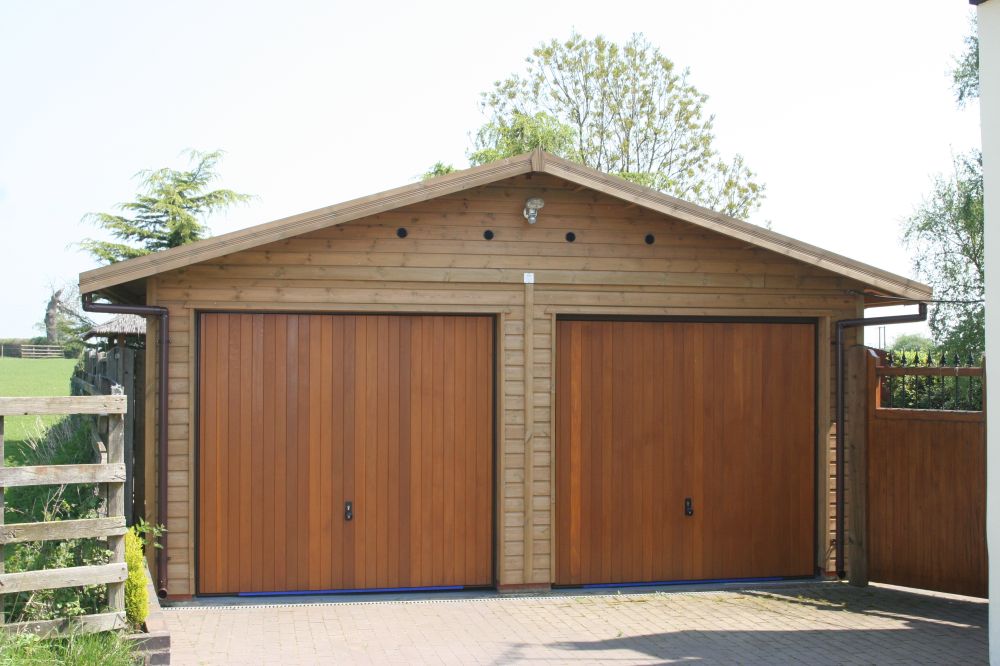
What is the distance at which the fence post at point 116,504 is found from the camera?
636 centimetres

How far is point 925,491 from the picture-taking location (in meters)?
9.27

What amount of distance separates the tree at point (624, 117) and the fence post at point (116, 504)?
2810 centimetres

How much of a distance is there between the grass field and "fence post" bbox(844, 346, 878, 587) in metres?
21.8

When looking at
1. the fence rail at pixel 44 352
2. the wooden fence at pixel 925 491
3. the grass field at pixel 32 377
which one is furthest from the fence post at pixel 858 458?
the fence rail at pixel 44 352

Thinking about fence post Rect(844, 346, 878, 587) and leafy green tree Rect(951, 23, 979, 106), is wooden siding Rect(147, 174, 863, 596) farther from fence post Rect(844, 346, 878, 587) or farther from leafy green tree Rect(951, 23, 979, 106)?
leafy green tree Rect(951, 23, 979, 106)

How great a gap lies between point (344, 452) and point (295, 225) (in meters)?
2.02

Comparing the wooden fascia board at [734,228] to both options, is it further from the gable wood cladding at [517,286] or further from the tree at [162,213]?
the tree at [162,213]

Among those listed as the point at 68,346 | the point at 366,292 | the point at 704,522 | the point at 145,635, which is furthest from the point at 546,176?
the point at 68,346

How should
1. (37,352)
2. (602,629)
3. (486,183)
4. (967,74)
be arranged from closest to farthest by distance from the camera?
(602,629) < (486,183) < (967,74) < (37,352)

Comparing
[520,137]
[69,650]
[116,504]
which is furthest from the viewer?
[520,137]

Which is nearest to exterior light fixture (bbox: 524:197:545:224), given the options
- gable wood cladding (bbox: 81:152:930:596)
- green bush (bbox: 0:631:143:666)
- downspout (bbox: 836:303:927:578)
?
gable wood cladding (bbox: 81:152:930:596)

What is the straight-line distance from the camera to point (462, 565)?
375 inches

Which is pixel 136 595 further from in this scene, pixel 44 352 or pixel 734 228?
pixel 44 352

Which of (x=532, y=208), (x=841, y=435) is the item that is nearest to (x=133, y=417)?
(x=532, y=208)
